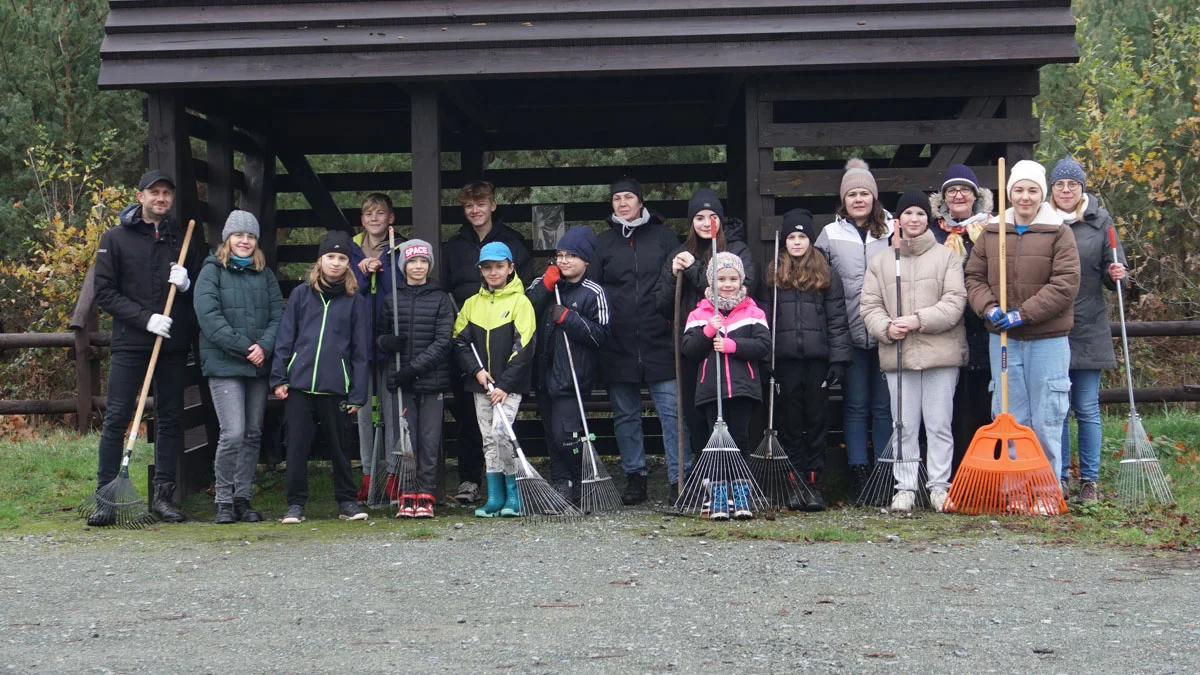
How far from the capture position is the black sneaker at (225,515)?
307 inches

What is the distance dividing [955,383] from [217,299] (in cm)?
445

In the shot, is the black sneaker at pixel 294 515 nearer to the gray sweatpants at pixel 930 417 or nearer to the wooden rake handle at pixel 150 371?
the wooden rake handle at pixel 150 371

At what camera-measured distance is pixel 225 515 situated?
782 cm

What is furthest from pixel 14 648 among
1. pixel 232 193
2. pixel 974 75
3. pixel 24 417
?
pixel 24 417

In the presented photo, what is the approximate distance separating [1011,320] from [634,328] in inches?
89.1

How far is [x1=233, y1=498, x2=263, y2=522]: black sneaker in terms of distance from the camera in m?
7.88

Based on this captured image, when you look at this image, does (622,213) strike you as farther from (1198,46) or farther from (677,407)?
(1198,46)

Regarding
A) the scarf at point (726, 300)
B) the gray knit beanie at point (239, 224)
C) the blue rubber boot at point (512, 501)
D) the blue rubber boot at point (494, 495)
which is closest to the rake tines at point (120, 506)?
the gray knit beanie at point (239, 224)

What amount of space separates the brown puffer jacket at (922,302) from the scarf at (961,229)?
12.1 inches

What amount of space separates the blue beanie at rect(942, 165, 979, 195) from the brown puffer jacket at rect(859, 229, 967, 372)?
A: 0.47 m

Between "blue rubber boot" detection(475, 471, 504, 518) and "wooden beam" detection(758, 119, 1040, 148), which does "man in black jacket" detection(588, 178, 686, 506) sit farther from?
"wooden beam" detection(758, 119, 1040, 148)

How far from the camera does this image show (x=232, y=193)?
934cm

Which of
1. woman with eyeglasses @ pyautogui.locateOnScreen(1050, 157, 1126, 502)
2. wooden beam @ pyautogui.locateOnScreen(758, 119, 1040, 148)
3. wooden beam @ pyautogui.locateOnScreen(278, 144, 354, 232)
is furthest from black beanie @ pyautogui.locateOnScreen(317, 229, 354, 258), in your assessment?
woman with eyeglasses @ pyautogui.locateOnScreen(1050, 157, 1126, 502)

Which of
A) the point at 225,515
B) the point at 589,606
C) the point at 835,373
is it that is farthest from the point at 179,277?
the point at 835,373
